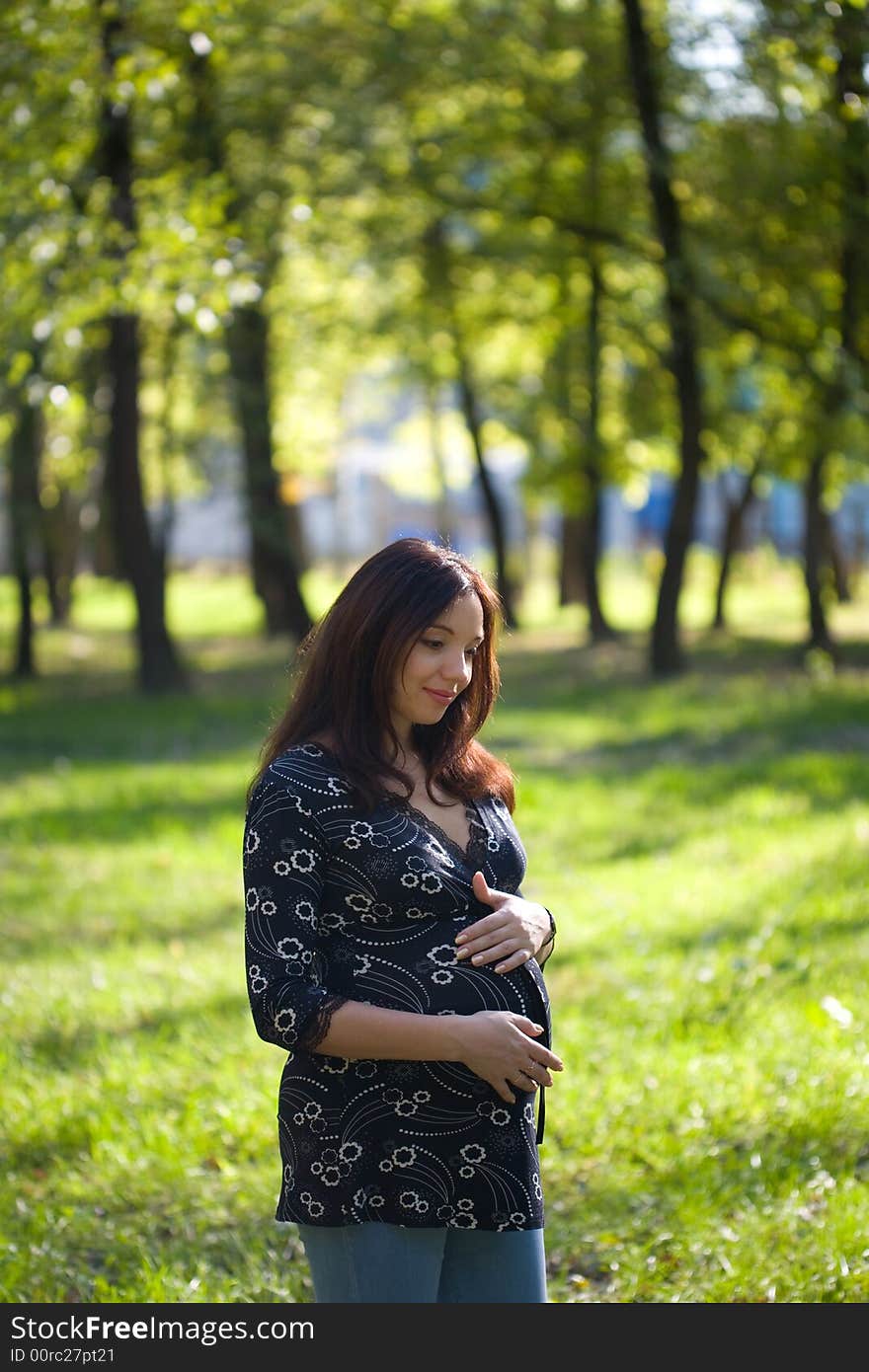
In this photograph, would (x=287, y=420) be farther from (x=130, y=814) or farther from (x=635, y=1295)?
(x=635, y=1295)

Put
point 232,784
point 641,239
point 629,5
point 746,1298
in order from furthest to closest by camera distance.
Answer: point 641,239
point 629,5
point 232,784
point 746,1298

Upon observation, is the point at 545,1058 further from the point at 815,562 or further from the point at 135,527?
the point at 815,562

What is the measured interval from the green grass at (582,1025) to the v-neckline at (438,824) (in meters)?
0.75

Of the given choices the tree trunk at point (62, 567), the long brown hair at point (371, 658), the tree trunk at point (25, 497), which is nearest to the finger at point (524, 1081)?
the long brown hair at point (371, 658)

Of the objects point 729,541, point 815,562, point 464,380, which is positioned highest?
point 464,380

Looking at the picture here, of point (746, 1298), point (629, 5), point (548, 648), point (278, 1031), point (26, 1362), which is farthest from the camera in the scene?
point (548, 648)

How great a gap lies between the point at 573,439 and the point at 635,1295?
2135 cm

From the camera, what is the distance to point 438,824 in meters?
3.07

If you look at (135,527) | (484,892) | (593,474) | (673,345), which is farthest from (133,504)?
(484,892)

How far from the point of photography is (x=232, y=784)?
42.4 ft

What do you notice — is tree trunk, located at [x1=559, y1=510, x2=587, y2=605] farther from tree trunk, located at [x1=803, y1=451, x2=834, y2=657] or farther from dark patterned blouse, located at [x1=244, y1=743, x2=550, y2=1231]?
dark patterned blouse, located at [x1=244, y1=743, x2=550, y2=1231]

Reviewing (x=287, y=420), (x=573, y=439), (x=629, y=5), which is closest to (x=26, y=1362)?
(x=629, y=5)

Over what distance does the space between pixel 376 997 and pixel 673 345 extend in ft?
58.9

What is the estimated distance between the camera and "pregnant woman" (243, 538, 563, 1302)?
2814 mm
